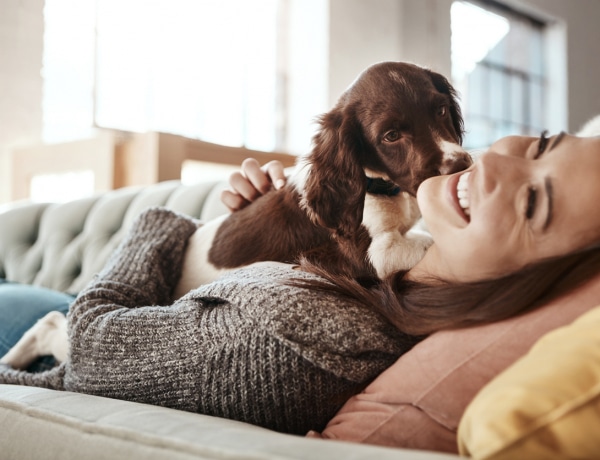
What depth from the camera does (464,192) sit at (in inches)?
34.5

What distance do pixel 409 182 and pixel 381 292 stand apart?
185 mm

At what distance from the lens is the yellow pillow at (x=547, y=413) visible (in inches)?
22.7

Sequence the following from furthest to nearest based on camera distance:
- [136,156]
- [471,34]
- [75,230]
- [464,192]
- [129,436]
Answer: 1. [471,34]
2. [136,156]
3. [75,230]
4. [464,192]
5. [129,436]

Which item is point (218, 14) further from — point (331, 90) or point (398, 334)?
point (398, 334)

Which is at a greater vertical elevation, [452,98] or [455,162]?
[452,98]

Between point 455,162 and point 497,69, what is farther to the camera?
point 497,69

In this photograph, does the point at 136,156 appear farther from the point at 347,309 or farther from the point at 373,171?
the point at 347,309

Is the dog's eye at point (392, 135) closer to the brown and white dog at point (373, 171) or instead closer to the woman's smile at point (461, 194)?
the brown and white dog at point (373, 171)

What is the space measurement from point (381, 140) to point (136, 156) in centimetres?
260

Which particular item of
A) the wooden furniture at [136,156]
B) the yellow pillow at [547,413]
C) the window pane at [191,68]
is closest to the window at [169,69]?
the window pane at [191,68]

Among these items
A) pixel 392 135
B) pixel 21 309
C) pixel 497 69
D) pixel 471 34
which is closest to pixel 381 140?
pixel 392 135

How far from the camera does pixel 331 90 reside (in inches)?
246

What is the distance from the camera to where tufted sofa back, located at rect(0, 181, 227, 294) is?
2229 millimetres

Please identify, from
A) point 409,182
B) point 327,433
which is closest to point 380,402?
point 327,433
